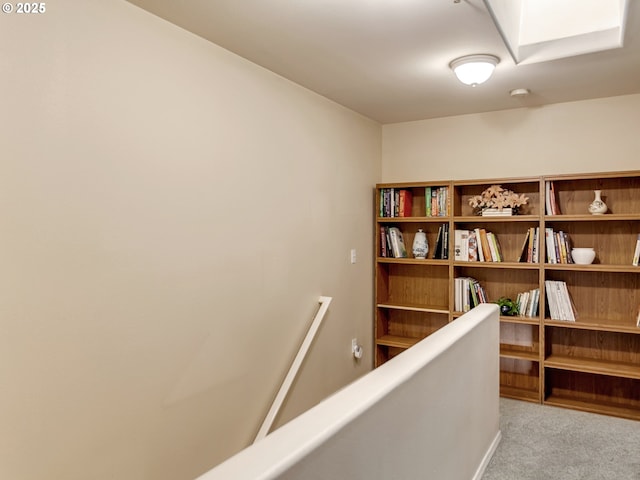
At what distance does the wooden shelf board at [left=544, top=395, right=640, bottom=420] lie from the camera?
11.0 feet

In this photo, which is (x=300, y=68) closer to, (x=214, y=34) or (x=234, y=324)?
(x=214, y=34)

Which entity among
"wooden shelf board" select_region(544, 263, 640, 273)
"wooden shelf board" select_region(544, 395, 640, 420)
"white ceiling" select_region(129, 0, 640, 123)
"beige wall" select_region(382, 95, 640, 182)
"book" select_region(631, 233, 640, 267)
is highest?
"white ceiling" select_region(129, 0, 640, 123)

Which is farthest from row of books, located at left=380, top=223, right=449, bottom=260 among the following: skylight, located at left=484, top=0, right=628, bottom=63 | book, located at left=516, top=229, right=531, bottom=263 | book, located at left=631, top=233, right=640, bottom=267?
skylight, located at left=484, top=0, right=628, bottom=63

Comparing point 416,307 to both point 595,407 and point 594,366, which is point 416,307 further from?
point 595,407

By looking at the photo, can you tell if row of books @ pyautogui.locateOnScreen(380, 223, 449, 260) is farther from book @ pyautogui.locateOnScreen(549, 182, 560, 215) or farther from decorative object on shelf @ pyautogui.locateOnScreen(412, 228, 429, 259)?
book @ pyautogui.locateOnScreen(549, 182, 560, 215)

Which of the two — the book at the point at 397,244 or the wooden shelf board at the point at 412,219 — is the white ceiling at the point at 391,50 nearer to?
the wooden shelf board at the point at 412,219

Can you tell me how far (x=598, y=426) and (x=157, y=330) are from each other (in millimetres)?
2931

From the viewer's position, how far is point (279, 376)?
9.93 feet

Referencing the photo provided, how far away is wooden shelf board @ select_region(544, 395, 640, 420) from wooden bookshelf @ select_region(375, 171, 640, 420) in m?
0.01

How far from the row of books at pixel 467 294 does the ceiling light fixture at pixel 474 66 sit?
5.67 feet

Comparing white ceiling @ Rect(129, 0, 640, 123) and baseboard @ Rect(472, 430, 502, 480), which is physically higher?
white ceiling @ Rect(129, 0, 640, 123)

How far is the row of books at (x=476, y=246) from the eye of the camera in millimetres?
3811

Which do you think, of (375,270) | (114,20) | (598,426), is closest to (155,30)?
(114,20)
